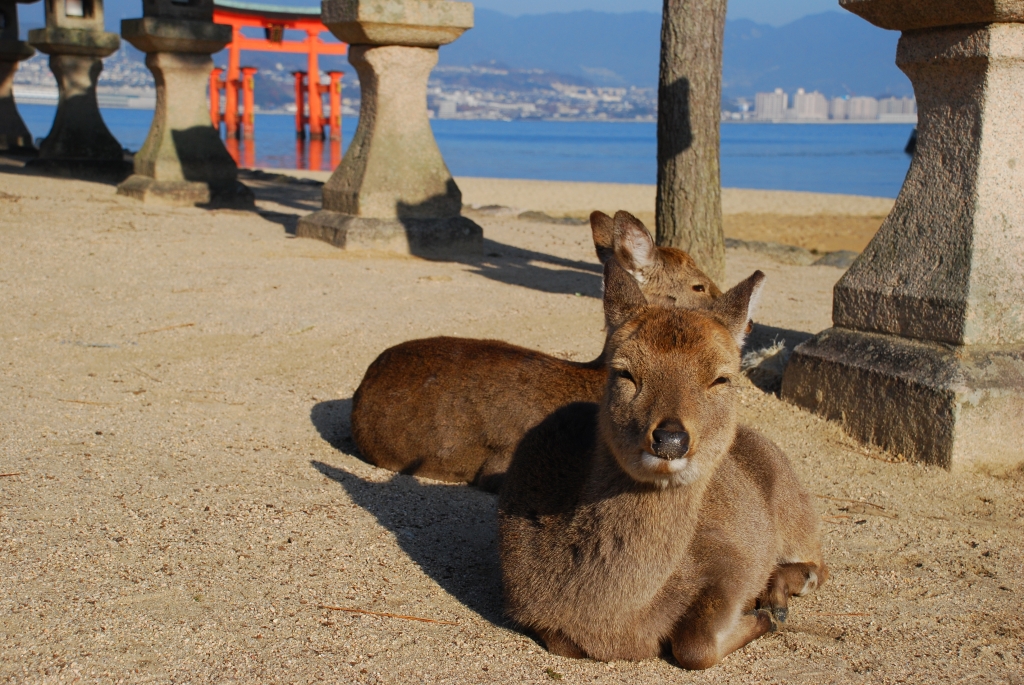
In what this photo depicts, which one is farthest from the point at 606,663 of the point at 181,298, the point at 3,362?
the point at 181,298

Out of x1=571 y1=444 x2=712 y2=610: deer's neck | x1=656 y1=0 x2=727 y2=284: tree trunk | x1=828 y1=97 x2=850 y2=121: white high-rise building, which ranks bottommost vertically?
x1=571 y1=444 x2=712 y2=610: deer's neck

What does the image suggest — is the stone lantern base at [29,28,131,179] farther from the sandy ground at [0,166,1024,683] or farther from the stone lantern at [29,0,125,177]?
the sandy ground at [0,166,1024,683]

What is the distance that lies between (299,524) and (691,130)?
254 inches

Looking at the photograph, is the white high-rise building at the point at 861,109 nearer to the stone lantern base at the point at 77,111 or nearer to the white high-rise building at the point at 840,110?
the white high-rise building at the point at 840,110

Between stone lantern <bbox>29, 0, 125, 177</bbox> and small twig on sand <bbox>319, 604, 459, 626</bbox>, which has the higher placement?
stone lantern <bbox>29, 0, 125, 177</bbox>

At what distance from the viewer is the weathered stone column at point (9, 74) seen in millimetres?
21125

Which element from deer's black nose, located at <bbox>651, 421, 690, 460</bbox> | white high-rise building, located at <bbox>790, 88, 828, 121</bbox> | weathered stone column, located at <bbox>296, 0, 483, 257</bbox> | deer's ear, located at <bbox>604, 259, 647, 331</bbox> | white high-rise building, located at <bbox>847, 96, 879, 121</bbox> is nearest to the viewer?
deer's black nose, located at <bbox>651, 421, 690, 460</bbox>

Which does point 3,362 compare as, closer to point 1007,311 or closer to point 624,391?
point 624,391

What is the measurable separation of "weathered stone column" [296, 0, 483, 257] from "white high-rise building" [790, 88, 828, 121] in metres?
179

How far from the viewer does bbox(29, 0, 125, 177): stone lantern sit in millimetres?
17281

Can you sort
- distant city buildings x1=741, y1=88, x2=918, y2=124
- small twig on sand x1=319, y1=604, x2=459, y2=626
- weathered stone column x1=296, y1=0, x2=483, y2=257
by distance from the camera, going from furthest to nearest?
distant city buildings x1=741, y1=88, x2=918, y2=124 < weathered stone column x1=296, y1=0, x2=483, y2=257 < small twig on sand x1=319, y1=604, x2=459, y2=626

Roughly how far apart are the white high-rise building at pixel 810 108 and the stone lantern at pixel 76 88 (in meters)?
175

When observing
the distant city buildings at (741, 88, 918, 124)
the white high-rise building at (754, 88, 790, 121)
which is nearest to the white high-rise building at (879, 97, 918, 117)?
the distant city buildings at (741, 88, 918, 124)

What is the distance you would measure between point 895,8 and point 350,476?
13.3 feet
